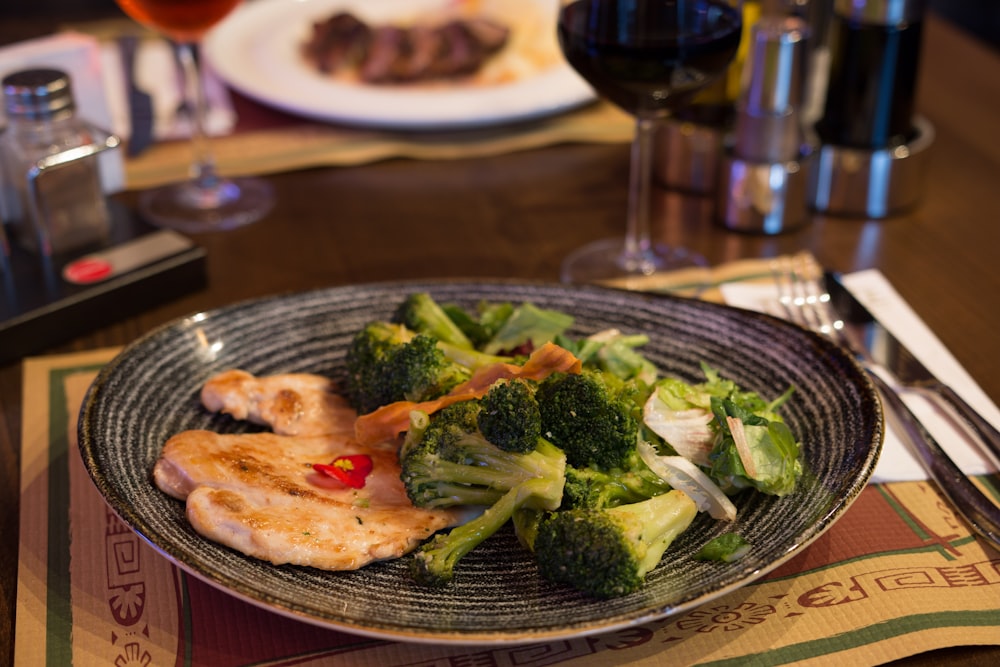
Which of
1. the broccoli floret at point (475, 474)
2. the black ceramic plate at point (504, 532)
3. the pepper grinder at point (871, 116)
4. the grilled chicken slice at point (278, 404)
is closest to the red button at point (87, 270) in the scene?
the black ceramic plate at point (504, 532)

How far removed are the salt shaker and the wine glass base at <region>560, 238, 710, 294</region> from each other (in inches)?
35.7

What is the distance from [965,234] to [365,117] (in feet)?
4.50

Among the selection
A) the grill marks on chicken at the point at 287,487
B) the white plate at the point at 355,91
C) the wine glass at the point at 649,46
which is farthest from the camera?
the white plate at the point at 355,91

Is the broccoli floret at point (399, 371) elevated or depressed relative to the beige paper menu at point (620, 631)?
elevated

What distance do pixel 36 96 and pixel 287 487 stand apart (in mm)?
1033

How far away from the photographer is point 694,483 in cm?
126

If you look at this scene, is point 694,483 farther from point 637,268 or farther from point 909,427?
point 637,268

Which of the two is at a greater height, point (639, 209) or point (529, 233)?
point (639, 209)

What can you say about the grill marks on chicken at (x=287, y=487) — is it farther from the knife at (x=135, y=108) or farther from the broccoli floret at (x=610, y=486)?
the knife at (x=135, y=108)

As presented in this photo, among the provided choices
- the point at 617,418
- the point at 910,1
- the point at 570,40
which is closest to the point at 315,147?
the point at 570,40

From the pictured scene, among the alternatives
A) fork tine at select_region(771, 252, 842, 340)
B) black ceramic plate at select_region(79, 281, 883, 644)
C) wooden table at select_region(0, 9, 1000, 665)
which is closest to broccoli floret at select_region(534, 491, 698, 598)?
black ceramic plate at select_region(79, 281, 883, 644)

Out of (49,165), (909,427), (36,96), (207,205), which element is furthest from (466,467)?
(207,205)

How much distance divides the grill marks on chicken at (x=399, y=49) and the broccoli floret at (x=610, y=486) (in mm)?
1666

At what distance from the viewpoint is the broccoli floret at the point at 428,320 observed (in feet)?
5.01
